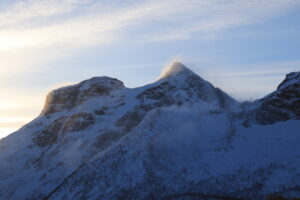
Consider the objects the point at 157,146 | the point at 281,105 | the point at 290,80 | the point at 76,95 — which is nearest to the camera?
the point at 157,146

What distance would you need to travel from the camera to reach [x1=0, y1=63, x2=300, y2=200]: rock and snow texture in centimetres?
11100

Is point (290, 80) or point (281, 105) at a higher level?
point (290, 80)

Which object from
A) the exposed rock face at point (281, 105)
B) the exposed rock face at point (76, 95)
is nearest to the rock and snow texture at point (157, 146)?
the exposed rock face at point (281, 105)

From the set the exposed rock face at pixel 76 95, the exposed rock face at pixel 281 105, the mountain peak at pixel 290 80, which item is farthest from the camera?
the exposed rock face at pixel 76 95

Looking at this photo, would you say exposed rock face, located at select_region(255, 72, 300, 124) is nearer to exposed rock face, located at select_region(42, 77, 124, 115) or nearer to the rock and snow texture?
the rock and snow texture

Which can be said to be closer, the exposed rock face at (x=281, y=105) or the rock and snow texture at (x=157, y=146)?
the rock and snow texture at (x=157, y=146)

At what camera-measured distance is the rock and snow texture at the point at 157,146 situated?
364 ft

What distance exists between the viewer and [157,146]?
127 m

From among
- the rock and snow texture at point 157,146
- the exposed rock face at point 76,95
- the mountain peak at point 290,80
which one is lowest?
the rock and snow texture at point 157,146

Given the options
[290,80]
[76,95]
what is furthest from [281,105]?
[76,95]

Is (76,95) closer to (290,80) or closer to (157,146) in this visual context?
(157,146)

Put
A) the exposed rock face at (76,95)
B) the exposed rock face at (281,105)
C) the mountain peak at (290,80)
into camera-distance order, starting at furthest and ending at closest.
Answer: the exposed rock face at (76,95), the mountain peak at (290,80), the exposed rock face at (281,105)

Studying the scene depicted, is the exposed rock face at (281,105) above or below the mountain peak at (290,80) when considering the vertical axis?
below

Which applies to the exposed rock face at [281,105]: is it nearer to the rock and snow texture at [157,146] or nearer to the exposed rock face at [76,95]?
the rock and snow texture at [157,146]
